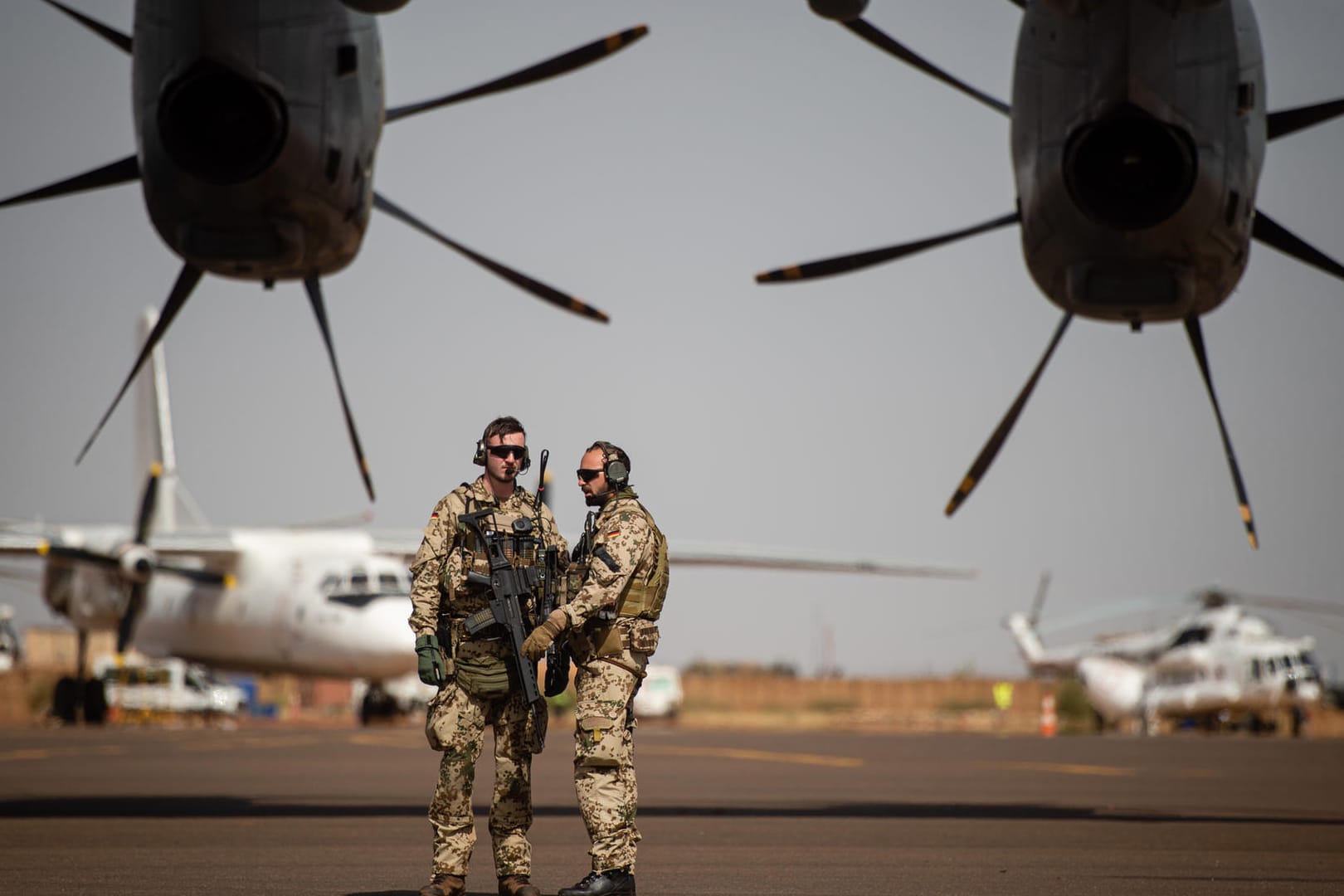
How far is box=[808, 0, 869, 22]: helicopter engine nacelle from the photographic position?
6.68 meters

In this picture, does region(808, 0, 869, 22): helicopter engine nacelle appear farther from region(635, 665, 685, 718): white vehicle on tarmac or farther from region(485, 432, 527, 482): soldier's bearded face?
region(635, 665, 685, 718): white vehicle on tarmac

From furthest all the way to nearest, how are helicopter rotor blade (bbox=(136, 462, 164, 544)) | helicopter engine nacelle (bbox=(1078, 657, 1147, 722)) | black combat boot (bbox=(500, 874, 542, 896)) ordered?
helicopter engine nacelle (bbox=(1078, 657, 1147, 722)) < helicopter rotor blade (bbox=(136, 462, 164, 544)) < black combat boot (bbox=(500, 874, 542, 896))

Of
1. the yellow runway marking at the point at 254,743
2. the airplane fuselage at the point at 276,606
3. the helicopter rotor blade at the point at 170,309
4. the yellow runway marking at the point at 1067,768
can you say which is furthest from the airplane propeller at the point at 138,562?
the helicopter rotor blade at the point at 170,309

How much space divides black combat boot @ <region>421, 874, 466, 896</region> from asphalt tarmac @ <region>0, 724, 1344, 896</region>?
1.19ft

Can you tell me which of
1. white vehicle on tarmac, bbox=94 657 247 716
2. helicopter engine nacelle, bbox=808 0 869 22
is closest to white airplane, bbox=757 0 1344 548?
helicopter engine nacelle, bbox=808 0 869 22

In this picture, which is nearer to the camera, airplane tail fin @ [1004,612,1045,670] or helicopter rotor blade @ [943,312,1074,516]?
helicopter rotor blade @ [943,312,1074,516]

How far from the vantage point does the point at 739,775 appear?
56.4 feet

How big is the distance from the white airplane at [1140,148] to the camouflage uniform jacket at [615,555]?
2673 mm

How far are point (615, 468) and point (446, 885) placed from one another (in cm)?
189

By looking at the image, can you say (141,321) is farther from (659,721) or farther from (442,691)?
(442,691)

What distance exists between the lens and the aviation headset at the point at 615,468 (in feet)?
24.5

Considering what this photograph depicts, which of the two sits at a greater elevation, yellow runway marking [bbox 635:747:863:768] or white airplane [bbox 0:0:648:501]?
white airplane [bbox 0:0:648:501]

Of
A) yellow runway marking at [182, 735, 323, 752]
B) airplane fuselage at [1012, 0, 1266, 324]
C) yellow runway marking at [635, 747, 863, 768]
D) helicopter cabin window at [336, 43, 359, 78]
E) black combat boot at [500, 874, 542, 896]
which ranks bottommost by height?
yellow runway marking at [635, 747, 863, 768]

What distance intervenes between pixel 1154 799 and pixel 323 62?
29.8ft
